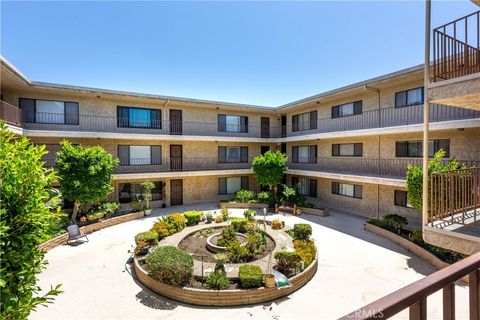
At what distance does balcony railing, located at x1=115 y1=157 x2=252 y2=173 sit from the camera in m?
20.9

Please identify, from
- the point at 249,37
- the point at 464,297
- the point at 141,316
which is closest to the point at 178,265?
the point at 141,316

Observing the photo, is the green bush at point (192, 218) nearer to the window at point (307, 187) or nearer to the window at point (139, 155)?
the window at point (139, 155)

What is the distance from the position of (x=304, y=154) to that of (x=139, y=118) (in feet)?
52.2

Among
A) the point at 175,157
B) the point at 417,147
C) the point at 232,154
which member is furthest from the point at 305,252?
the point at 232,154

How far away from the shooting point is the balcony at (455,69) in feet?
15.1

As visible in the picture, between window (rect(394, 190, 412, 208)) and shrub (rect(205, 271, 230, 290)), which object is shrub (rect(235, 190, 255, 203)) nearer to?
window (rect(394, 190, 412, 208))

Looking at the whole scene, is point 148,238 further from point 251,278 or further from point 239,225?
point 251,278

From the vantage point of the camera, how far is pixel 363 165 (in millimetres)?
19109

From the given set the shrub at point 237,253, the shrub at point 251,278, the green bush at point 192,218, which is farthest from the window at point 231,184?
the shrub at point 251,278

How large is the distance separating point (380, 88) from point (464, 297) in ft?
48.2

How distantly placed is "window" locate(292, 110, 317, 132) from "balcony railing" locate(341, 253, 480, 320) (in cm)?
2270

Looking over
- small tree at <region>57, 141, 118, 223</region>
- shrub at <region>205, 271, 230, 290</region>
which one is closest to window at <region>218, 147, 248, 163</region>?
small tree at <region>57, 141, 118, 223</region>

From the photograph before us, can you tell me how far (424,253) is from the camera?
1142 cm

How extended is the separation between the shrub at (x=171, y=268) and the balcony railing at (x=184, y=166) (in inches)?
507
